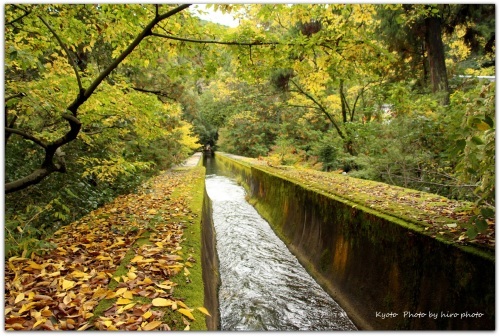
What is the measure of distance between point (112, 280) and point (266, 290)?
2.88m

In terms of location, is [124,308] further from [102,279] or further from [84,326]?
[102,279]

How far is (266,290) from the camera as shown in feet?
17.6

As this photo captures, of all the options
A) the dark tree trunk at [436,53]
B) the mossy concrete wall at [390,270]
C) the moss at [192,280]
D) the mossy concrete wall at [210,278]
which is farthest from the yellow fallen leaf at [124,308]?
the dark tree trunk at [436,53]

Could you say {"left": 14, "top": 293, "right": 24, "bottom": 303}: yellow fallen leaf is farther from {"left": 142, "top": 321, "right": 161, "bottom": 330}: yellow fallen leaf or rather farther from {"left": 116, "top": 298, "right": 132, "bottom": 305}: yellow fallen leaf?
{"left": 142, "top": 321, "right": 161, "bottom": 330}: yellow fallen leaf

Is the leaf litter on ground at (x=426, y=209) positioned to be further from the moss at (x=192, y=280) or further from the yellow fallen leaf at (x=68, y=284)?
the yellow fallen leaf at (x=68, y=284)

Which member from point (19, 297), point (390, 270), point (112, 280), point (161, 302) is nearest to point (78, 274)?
point (112, 280)

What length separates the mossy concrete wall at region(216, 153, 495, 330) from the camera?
9.53ft

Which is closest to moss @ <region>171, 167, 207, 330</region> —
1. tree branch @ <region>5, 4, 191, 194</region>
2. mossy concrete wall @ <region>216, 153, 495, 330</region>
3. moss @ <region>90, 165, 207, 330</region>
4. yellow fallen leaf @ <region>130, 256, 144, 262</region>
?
moss @ <region>90, 165, 207, 330</region>

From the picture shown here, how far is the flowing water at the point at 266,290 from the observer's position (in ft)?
14.6

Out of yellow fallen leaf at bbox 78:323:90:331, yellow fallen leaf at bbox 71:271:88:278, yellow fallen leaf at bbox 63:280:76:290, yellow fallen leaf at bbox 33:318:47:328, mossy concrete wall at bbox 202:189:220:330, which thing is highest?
yellow fallen leaf at bbox 33:318:47:328

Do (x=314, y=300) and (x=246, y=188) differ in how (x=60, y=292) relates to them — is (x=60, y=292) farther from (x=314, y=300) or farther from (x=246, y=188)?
(x=246, y=188)

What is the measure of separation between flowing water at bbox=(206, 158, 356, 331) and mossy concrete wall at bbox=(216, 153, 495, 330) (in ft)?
0.92

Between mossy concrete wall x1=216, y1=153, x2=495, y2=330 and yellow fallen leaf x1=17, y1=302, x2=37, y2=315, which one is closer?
yellow fallen leaf x1=17, y1=302, x2=37, y2=315

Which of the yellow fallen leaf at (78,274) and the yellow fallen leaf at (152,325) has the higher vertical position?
the yellow fallen leaf at (152,325)
